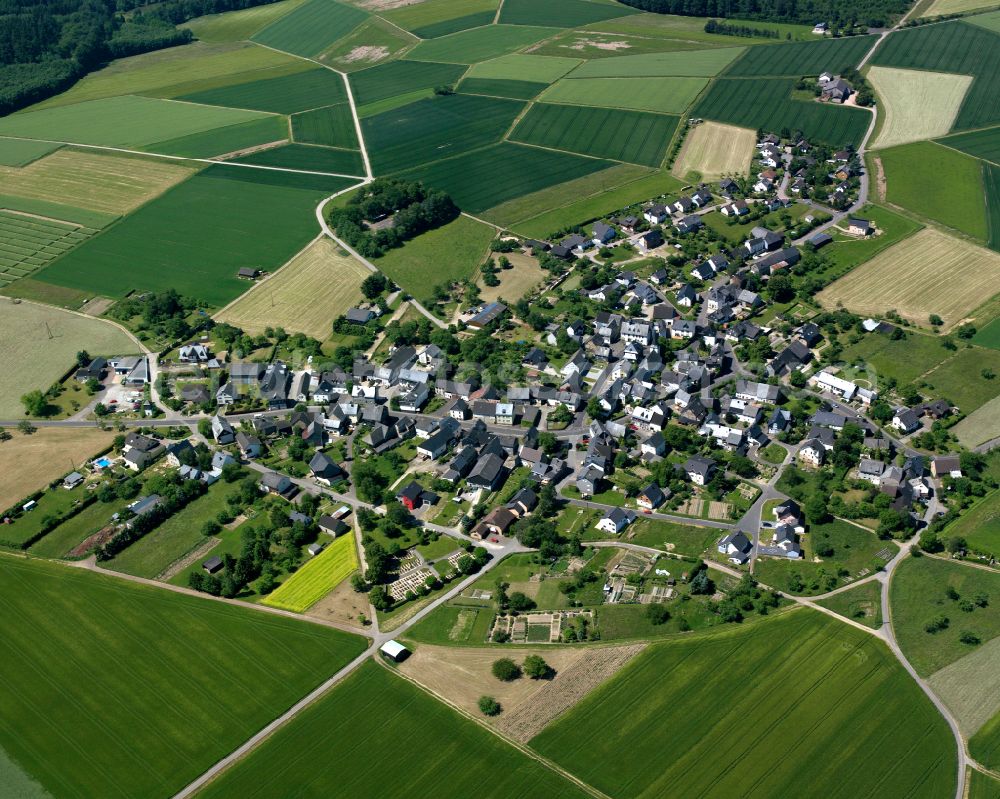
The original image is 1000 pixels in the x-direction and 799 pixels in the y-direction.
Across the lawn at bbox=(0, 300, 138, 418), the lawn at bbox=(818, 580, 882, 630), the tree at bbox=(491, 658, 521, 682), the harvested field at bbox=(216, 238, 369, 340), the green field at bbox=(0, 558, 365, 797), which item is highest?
the harvested field at bbox=(216, 238, 369, 340)

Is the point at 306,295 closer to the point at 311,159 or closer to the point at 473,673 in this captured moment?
the point at 311,159

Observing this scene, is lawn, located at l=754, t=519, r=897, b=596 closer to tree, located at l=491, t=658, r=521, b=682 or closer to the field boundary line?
tree, located at l=491, t=658, r=521, b=682

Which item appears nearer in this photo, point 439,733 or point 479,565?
point 439,733

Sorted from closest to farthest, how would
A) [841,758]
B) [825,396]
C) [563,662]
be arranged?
[841,758] → [563,662] → [825,396]

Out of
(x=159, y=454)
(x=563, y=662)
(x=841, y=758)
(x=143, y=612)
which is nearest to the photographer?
(x=841, y=758)

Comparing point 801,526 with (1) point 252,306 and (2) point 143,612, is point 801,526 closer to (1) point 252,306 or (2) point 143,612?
(2) point 143,612

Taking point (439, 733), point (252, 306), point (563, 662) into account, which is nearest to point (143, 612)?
point (439, 733)

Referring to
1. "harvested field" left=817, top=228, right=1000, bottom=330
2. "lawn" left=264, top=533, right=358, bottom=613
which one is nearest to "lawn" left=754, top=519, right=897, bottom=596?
"lawn" left=264, top=533, right=358, bottom=613

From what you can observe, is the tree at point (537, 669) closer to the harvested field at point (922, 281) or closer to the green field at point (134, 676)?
the green field at point (134, 676)
